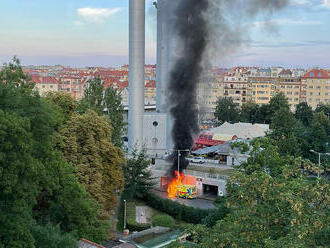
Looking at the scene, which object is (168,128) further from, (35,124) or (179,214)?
(35,124)

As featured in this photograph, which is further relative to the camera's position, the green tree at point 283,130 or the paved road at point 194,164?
the green tree at point 283,130

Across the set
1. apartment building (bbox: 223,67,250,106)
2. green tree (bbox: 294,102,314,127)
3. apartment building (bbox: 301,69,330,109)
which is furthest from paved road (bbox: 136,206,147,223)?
apartment building (bbox: 223,67,250,106)

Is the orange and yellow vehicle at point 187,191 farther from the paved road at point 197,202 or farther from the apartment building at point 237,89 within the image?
the apartment building at point 237,89

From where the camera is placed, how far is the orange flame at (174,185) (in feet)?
103

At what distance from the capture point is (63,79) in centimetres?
9850

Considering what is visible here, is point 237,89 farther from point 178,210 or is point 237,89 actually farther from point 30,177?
point 30,177

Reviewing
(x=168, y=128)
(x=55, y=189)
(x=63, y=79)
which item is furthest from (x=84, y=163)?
(x=63, y=79)

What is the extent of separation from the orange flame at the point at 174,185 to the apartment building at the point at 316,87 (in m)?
55.4

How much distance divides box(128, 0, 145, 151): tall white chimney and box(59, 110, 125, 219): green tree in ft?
39.0

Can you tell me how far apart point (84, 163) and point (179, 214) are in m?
8.42

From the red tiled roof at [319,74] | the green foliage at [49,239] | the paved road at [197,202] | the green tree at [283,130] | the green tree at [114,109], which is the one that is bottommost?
the paved road at [197,202]

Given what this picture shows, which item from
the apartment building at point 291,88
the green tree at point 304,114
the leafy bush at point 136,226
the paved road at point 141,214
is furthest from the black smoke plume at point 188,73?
the apartment building at point 291,88

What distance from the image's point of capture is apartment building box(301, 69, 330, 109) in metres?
80.6

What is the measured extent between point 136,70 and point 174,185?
9677mm
